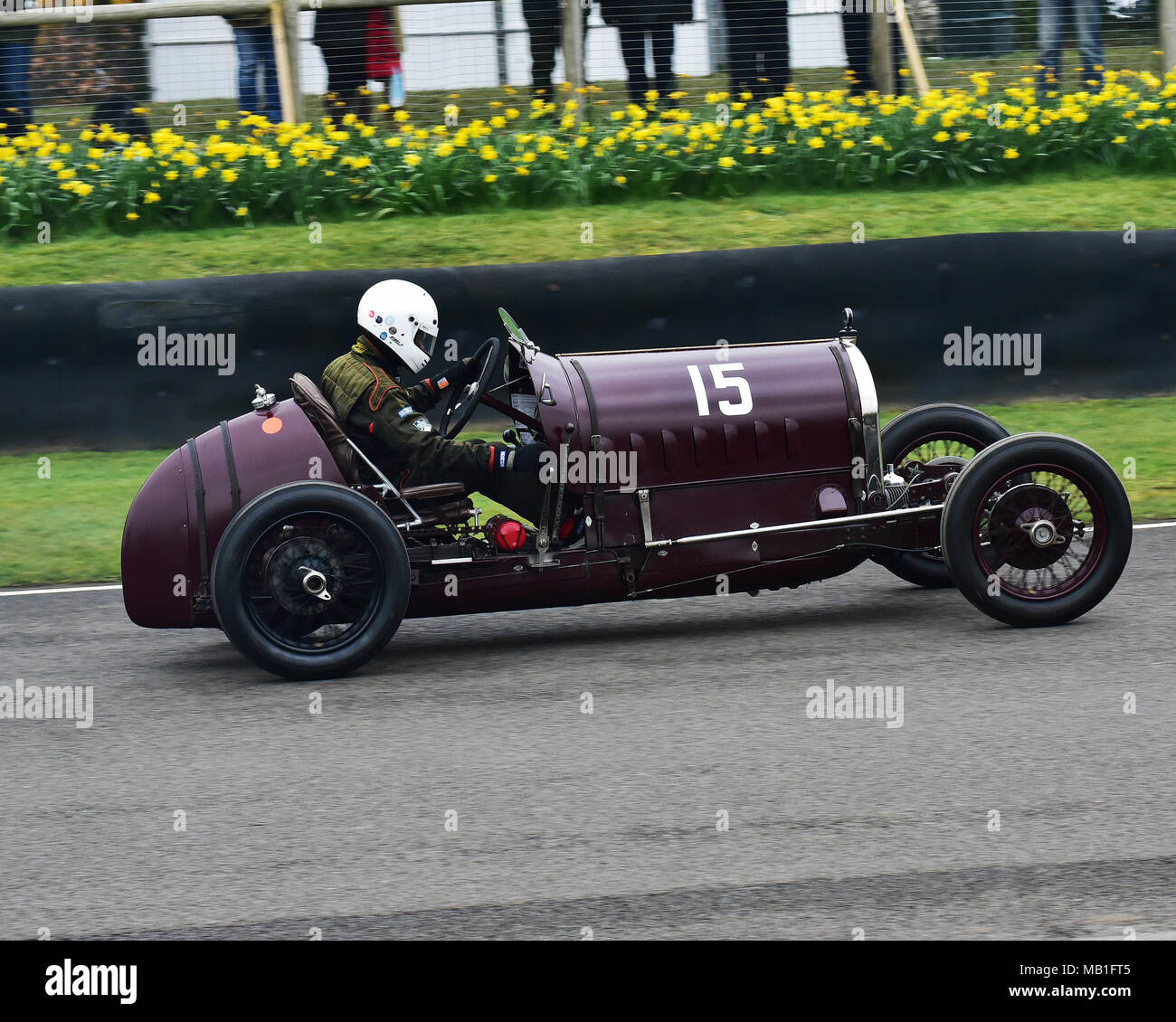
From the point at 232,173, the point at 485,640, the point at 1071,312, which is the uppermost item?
the point at 232,173

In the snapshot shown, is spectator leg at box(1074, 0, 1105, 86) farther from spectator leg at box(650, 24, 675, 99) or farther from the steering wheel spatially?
the steering wheel

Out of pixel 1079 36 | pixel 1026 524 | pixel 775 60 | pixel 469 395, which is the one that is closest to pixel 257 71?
pixel 775 60

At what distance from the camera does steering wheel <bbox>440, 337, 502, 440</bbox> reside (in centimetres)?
667

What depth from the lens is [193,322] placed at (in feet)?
33.2

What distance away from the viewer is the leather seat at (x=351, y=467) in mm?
6594

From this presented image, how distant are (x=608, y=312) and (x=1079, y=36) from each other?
16.7 feet

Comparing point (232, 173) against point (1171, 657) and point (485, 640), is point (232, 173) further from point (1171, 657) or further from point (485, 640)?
point (1171, 657)

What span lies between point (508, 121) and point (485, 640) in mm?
6558

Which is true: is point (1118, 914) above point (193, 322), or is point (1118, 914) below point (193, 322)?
below

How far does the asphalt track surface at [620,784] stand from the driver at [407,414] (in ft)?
2.28

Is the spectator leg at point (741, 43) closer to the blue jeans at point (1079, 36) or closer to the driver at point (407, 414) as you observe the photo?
the blue jeans at point (1079, 36)
